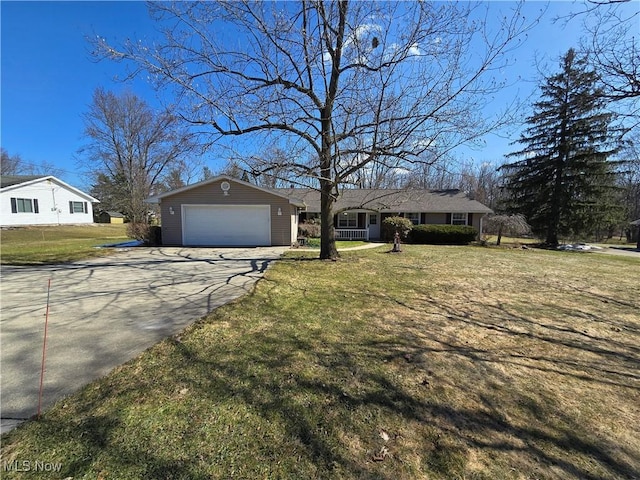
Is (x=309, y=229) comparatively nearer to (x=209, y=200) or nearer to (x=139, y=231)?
(x=209, y=200)

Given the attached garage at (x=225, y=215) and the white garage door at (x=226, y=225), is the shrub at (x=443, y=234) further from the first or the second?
the white garage door at (x=226, y=225)

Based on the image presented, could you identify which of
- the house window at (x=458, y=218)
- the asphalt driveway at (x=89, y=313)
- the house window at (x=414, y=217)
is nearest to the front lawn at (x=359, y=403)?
the asphalt driveway at (x=89, y=313)

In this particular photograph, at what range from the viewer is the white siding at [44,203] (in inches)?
945

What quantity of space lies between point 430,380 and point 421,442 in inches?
36.5

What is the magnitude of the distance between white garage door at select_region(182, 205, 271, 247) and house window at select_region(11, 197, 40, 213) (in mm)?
20683

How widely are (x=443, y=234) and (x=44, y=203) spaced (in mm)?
34940

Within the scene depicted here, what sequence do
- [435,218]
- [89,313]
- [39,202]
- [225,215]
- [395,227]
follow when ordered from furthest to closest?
[39,202], [435,218], [395,227], [225,215], [89,313]

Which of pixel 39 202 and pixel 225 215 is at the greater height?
pixel 39 202

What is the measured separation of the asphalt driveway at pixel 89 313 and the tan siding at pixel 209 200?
6040 millimetres

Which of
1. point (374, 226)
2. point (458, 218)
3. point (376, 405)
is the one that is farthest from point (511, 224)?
point (376, 405)

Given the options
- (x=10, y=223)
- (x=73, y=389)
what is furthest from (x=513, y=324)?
(x=10, y=223)

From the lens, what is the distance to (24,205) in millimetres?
25625

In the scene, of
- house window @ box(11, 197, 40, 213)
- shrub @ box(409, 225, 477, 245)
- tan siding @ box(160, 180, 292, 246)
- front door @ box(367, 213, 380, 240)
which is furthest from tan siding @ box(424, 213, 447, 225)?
house window @ box(11, 197, 40, 213)

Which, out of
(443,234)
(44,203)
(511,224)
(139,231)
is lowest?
(443,234)
